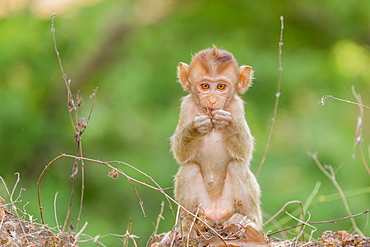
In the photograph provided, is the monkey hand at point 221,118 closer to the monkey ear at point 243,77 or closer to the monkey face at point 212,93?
the monkey face at point 212,93

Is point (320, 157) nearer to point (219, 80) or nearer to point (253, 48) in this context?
point (253, 48)

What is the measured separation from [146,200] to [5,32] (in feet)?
13.0

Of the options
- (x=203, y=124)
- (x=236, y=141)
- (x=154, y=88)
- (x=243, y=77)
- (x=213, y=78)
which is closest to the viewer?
(x=203, y=124)

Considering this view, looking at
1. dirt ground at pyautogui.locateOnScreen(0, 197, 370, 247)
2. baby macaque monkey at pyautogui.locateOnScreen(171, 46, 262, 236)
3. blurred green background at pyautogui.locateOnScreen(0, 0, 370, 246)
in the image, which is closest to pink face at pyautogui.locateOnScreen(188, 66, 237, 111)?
baby macaque monkey at pyautogui.locateOnScreen(171, 46, 262, 236)

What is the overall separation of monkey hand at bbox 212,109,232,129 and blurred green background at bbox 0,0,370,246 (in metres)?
5.30

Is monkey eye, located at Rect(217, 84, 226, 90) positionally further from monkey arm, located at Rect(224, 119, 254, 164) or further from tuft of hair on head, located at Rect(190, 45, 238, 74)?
monkey arm, located at Rect(224, 119, 254, 164)

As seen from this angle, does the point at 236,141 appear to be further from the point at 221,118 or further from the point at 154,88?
the point at 154,88

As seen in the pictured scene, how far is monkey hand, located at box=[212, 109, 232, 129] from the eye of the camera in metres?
5.80

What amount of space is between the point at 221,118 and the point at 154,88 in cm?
740

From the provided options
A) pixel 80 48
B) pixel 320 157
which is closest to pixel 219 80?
pixel 320 157

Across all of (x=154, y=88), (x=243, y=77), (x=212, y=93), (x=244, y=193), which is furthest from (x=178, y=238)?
(x=154, y=88)

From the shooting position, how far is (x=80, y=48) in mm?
13164

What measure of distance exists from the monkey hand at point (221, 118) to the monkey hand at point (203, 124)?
5 centimetres

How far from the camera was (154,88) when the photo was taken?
1312cm
